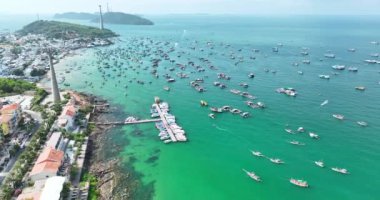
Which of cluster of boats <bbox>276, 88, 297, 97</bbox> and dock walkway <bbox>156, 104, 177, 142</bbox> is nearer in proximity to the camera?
dock walkway <bbox>156, 104, 177, 142</bbox>

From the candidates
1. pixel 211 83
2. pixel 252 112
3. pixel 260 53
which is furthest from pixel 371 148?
pixel 260 53

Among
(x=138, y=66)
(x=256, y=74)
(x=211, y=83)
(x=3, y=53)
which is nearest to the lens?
(x=211, y=83)

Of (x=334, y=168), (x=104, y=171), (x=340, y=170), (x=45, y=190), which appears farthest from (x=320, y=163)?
(x=45, y=190)

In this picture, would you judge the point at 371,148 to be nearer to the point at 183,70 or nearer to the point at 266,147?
the point at 266,147

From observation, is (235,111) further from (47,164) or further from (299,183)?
(47,164)

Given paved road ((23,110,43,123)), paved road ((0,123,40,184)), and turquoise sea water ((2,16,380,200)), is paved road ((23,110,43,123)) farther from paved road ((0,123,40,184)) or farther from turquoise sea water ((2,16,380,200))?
turquoise sea water ((2,16,380,200))

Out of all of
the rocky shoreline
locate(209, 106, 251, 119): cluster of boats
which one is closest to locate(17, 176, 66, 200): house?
the rocky shoreline
